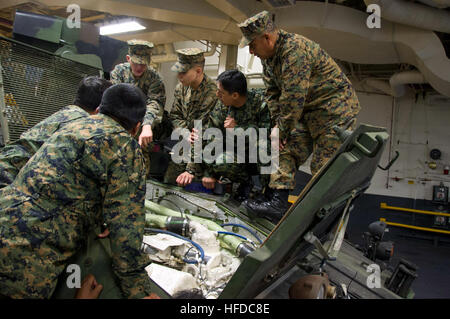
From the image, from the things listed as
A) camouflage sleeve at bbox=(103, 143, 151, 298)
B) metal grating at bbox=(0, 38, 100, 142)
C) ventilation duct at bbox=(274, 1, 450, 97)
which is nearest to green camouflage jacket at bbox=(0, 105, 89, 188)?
metal grating at bbox=(0, 38, 100, 142)

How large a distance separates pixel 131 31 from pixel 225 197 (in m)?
5.35

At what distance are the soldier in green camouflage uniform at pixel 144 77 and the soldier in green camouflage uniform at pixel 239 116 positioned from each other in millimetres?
741

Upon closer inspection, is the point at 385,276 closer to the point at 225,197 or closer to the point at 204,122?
the point at 225,197

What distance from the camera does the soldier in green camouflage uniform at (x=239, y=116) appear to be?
286 centimetres

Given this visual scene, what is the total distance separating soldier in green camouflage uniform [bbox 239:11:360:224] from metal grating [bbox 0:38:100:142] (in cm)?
173

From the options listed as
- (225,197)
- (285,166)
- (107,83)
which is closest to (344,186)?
(285,166)

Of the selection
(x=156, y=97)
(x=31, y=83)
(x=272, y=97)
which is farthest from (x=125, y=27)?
(x=272, y=97)

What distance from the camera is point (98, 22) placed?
7863 millimetres

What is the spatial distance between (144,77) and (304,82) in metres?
1.89

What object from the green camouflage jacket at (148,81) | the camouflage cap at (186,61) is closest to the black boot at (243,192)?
the green camouflage jacket at (148,81)

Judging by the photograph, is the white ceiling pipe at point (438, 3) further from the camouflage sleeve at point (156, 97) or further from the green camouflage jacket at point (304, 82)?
the camouflage sleeve at point (156, 97)

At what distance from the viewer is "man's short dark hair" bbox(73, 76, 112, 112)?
220 centimetres

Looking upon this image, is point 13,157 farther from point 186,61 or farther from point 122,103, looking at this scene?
point 186,61

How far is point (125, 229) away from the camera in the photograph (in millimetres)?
1392
